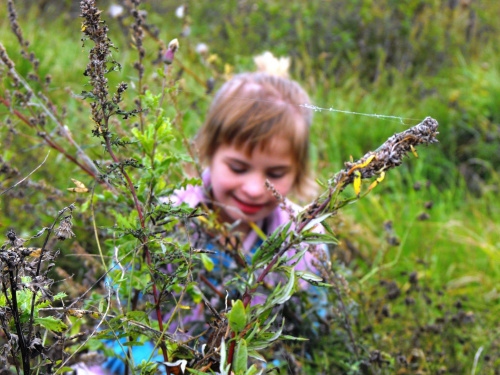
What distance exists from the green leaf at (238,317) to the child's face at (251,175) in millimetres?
1581

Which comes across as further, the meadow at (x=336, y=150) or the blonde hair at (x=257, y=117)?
the blonde hair at (x=257, y=117)

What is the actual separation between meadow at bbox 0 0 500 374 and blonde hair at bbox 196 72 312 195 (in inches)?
5.4

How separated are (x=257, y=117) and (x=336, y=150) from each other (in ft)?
5.89

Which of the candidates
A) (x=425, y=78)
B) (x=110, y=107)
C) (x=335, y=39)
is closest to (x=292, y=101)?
(x=110, y=107)

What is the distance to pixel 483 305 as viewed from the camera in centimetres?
258

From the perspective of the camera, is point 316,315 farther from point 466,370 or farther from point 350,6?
point 350,6

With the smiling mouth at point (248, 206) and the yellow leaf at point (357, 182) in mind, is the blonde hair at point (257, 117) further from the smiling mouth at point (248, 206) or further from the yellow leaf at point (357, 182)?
→ the yellow leaf at point (357, 182)

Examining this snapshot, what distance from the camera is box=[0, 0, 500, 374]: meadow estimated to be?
124 centimetres

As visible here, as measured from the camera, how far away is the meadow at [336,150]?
4.06ft

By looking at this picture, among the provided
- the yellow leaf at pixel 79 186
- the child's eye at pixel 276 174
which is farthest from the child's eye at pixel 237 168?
the yellow leaf at pixel 79 186

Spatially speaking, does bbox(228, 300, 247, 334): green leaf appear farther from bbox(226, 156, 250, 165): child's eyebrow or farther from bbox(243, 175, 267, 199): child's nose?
bbox(226, 156, 250, 165): child's eyebrow

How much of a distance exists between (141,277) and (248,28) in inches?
215

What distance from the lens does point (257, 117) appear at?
244 cm

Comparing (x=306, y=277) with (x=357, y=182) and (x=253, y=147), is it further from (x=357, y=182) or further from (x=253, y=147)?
(x=253, y=147)
